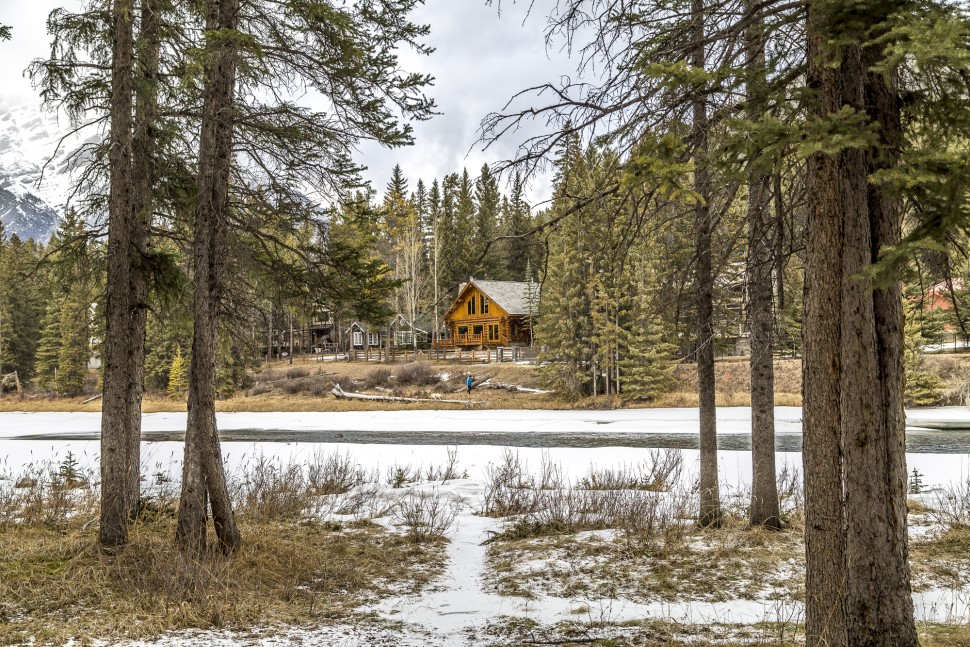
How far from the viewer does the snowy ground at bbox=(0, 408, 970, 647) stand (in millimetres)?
5422

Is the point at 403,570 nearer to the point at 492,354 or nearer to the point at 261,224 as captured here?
the point at 261,224

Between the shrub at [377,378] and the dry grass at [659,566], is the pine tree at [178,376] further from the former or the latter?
the dry grass at [659,566]

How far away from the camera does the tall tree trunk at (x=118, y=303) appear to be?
23.8 ft

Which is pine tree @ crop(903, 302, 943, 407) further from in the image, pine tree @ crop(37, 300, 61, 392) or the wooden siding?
pine tree @ crop(37, 300, 61, 392)

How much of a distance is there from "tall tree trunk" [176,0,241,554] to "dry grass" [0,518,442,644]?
0.40 m

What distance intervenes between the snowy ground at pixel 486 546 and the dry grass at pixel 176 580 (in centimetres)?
40

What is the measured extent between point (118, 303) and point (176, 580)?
3.24 meters

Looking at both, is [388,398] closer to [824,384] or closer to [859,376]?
[824,384]

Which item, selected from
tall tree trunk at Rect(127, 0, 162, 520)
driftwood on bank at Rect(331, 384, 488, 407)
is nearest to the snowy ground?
tall tree trunk at Rect(127, 0, 162, 520)

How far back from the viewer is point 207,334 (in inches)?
282

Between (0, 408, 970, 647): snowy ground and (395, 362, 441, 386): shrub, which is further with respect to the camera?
(395, 362, 441, 386): shrub

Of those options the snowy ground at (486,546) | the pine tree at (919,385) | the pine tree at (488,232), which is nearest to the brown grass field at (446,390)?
the pine tree at (919,385)

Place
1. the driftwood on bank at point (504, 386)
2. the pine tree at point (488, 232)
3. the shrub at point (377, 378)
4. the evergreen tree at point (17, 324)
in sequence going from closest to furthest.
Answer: the driftwood on bank at point (504, 386)
the shrub at point (377, 378)
the evergreen tree at point (17, 324)
the pine tree at point (488, 232)

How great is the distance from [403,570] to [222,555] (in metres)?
1.99
